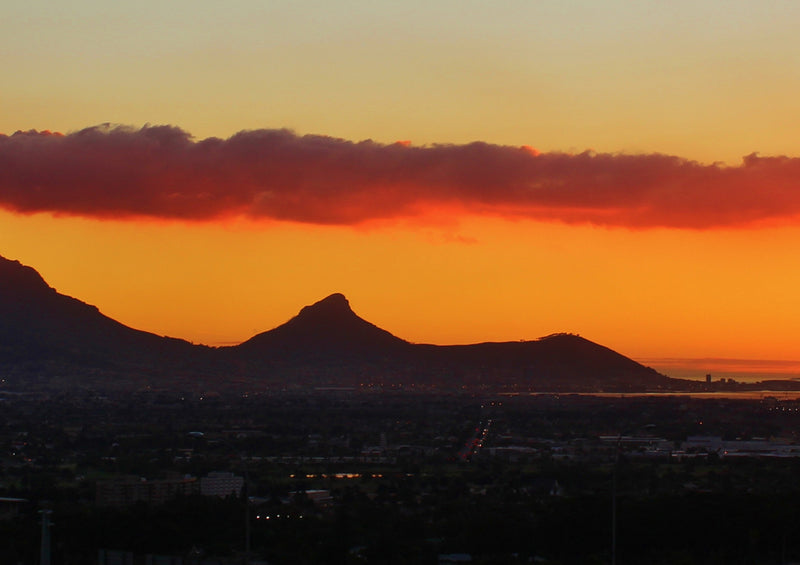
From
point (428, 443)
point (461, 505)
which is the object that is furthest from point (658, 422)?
point (461, 505)

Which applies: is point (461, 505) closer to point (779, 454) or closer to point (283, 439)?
point (779, 454)

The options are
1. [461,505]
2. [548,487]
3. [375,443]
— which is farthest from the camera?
[375,443]

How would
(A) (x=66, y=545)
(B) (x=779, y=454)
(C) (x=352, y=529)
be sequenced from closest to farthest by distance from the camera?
(A) (x=66, y=545), (C) (x=352, y=529), (B) (x=779, y=454)

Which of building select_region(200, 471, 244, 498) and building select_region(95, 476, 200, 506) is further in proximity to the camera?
building select_region(200, 471, 244, 498)

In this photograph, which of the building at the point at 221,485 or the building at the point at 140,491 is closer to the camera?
the building at the point at 140,491

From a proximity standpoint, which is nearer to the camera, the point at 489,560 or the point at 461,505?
the point at 489,560

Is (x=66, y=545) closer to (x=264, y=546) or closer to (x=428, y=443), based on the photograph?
(x=264, y=546)

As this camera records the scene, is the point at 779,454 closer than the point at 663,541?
No

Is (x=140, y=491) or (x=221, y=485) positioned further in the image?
(x=221, y=485)

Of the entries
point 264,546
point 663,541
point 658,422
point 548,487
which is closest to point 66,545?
point 264,546
